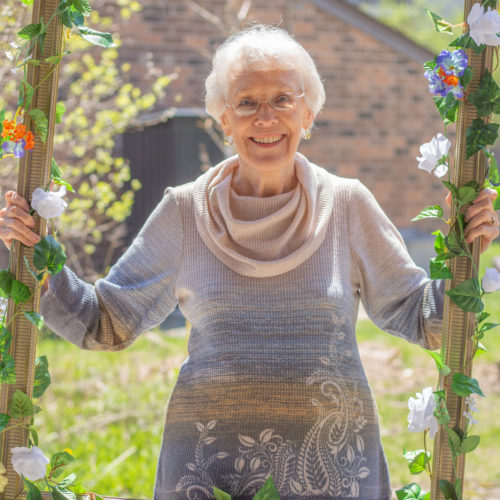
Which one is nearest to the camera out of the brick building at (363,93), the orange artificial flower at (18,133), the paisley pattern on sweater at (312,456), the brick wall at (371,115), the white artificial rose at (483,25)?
the white artificial rose at (483,25)

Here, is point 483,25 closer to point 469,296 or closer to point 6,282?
point 469,296

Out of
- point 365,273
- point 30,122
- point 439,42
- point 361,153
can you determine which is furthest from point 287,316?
point 439,42

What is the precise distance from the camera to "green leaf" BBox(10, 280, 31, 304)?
1.68 m

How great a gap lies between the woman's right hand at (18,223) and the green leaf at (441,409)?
3.12 ft

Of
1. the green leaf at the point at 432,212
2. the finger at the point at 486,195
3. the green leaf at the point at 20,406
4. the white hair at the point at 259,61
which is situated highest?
the white hair at the point at 259,61

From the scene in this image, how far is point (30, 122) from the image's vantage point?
171cm

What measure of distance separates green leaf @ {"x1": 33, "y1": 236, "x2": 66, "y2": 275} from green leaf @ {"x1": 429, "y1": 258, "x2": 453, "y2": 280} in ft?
2.71

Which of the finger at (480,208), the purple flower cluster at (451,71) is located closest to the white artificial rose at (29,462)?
the finger at (480,208)

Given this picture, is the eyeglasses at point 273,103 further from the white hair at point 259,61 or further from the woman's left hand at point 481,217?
the woman's left hand at point 481,217

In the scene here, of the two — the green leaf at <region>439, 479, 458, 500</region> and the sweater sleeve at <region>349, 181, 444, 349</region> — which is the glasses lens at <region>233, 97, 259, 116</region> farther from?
the green leaf at <region>439, 479, 458, 500</region>

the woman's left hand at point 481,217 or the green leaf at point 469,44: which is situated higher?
the green leaf at point 469,44

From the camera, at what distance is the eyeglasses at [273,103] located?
1.88 metres

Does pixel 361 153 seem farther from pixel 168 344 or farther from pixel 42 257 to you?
pixel 42 257

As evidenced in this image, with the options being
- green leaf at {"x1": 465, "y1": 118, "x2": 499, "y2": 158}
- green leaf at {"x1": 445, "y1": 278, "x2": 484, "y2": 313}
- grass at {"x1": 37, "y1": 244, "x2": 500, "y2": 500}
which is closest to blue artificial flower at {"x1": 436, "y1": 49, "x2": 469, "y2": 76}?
green leaf at {"x1": 465, "y1": 118, "x2": 499, "y2": 158}
